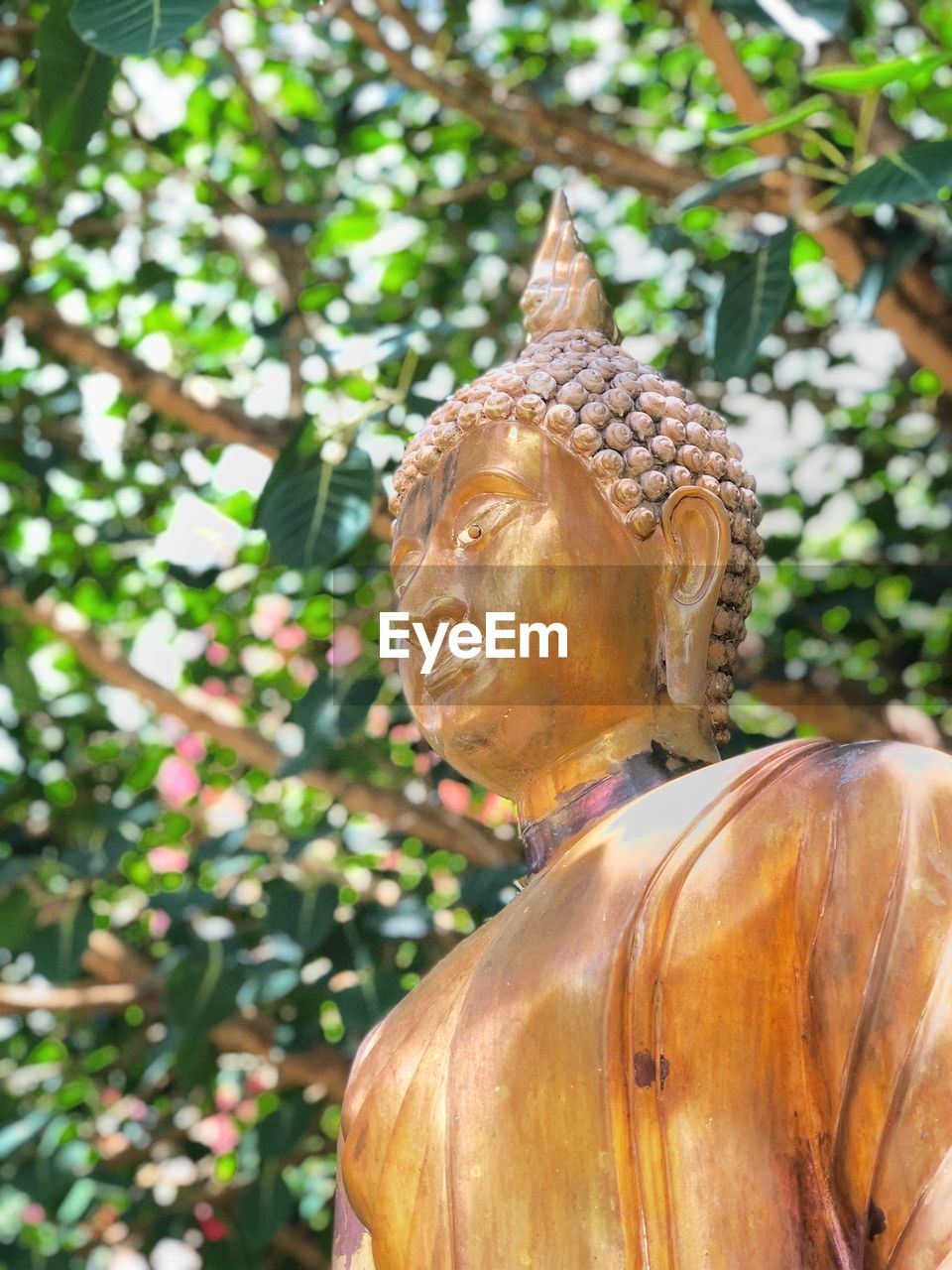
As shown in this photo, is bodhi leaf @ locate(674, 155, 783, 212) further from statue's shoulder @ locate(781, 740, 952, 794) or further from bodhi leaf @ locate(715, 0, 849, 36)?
statue's shoulder @ locate(781, 740, 952, 794)

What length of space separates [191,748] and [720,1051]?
3.61 m

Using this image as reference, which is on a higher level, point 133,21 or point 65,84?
point 133,21

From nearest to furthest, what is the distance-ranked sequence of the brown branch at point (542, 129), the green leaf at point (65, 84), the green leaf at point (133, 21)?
the green leaf at point (133, 21)
the green leaf at point (65, 84)
the brown branch at point (542, 129)

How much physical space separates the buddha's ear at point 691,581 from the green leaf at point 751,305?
38.2 inches

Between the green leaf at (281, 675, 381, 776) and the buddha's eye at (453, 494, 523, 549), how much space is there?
136 cm

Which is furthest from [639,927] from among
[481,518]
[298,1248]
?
[298,1248]

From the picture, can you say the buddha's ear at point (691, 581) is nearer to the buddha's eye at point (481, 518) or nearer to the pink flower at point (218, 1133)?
the buddha's eye at point (481, 518)

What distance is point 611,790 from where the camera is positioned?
83.0 inches

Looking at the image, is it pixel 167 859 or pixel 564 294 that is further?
pixel 167 859

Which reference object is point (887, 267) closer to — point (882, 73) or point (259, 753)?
point (882, 73)

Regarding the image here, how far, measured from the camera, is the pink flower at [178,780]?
204 inches

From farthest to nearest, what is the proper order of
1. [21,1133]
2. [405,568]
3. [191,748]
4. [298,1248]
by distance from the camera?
[191,748] → [298,1248] → [21,1133] → [405,568]

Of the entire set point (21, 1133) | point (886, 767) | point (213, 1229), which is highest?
point (886, 767)

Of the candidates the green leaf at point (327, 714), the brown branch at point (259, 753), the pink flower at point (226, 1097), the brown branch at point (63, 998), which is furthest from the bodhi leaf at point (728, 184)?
the pink flower at point (226, 1097)
